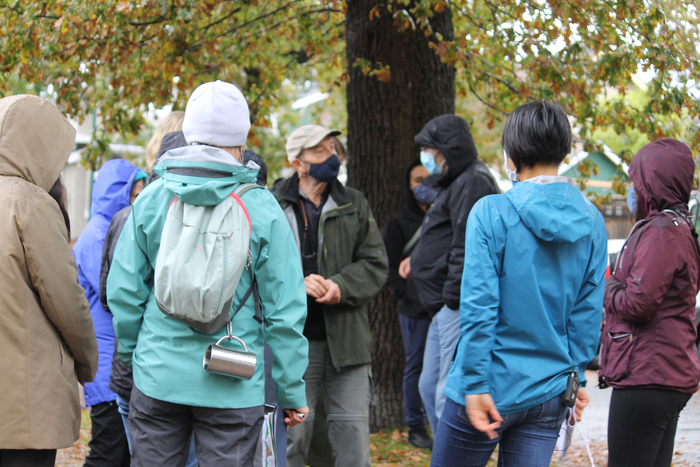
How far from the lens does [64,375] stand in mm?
2623

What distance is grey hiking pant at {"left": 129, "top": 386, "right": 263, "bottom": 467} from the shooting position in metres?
2.32

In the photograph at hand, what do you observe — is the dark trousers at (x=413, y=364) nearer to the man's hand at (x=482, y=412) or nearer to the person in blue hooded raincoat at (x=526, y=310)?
the person in blue hooded raincoat at (x=526, y=310)

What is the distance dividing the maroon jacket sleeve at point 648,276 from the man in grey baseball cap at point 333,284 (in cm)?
143

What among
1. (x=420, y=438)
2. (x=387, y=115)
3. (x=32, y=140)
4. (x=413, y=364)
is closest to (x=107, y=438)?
(x=32, y=140)

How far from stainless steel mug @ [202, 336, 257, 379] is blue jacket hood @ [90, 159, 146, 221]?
1967mm

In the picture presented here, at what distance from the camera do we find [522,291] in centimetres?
244

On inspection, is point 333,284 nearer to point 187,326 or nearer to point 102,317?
point 102,317

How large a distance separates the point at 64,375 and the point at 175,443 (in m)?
0.59

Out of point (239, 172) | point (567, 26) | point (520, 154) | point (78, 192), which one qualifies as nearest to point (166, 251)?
point (239, 172)

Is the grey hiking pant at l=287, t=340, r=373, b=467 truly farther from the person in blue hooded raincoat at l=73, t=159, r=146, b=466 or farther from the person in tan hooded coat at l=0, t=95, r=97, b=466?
the person in tan hooded coat at l=0, t=95, r=97, b=466

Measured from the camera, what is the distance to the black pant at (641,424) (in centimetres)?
317

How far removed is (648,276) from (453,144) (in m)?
1.53

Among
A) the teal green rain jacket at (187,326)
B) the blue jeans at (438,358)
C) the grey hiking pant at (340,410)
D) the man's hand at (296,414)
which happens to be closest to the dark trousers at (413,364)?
the blue jeans at (438,358)

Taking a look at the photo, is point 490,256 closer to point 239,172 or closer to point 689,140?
point 239,172
